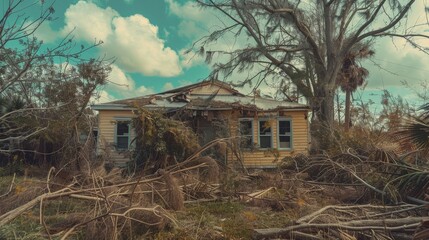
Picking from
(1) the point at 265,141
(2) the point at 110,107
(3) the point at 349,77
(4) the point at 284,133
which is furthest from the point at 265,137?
(3) the point at 349,77

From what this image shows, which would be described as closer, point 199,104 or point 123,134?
point 199,104

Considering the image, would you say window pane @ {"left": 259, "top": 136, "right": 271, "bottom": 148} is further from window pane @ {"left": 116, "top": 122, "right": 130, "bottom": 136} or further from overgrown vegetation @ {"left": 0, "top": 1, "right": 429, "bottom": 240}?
window pane @ {"left": 116, "top": 122, "right": 130, "bottom": 136}

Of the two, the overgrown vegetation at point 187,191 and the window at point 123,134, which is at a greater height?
the window at point 123,134

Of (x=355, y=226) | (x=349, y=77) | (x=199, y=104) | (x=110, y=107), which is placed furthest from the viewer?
(x=349, y=77)

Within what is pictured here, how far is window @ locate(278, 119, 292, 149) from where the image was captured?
64.4 ft

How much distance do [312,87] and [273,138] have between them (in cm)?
457

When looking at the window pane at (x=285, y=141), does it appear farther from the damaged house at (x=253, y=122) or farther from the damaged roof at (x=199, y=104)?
the damaged roof at (x=199, y=104)

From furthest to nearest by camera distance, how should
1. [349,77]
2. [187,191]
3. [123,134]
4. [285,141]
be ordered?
[349,77] → [123,134] → [285,141] → [187,191]

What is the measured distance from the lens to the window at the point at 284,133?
1962 centimetres

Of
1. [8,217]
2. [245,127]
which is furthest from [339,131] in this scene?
[8,217]

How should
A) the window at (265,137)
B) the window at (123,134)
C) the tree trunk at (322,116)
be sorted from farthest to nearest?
the window at (123,134)
the window at (265,137)
the tree trunk at (322,116)

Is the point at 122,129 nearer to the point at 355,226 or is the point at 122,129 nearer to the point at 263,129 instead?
the point at 263,129

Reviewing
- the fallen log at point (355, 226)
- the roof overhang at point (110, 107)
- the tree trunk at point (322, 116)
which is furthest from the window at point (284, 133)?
the fallen log at point (355, 226)

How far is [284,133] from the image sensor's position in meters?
19.7
